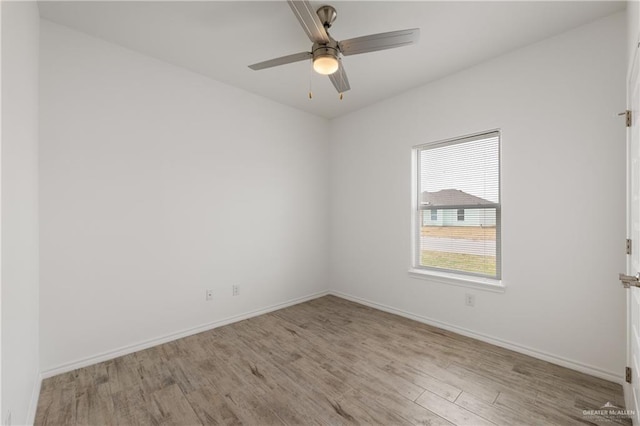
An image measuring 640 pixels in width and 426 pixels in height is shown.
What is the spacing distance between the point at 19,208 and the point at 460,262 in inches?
145

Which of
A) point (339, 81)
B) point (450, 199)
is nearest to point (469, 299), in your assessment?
point (450, 199)

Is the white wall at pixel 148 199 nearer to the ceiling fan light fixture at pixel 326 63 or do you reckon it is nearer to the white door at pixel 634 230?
the ceiling fan light fixture at pixel 326 63

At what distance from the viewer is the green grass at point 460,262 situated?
2.91 m

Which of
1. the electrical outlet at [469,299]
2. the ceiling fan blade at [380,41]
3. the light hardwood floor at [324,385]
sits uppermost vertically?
the ceiling fan blade at [380,41]

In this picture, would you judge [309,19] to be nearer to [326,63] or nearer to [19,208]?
[326,63]

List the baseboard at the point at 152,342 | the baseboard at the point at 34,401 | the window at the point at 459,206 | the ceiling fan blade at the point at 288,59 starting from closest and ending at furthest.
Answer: the baseboard at the point at 34,401 → the ceiling fan blade at the point at 288,59 → the baseboard at the point at 152,342 → the window at the point at 459,206

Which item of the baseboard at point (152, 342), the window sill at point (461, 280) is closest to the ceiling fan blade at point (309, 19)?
the window sill at point (461, 280)

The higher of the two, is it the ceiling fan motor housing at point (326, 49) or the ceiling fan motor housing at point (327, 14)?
the ceiling fan motor housing at point (327, 14)

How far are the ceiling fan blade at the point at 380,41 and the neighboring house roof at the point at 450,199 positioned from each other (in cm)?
185

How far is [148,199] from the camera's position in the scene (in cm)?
271

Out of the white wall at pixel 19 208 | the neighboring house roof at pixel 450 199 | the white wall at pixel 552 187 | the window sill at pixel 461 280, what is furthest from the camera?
the neighboring house roof at pixel 450 199

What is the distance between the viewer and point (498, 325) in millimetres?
2705

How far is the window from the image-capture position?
113 inches

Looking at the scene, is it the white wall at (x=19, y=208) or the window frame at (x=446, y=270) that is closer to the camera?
the white wall at (x=19, y=208)
